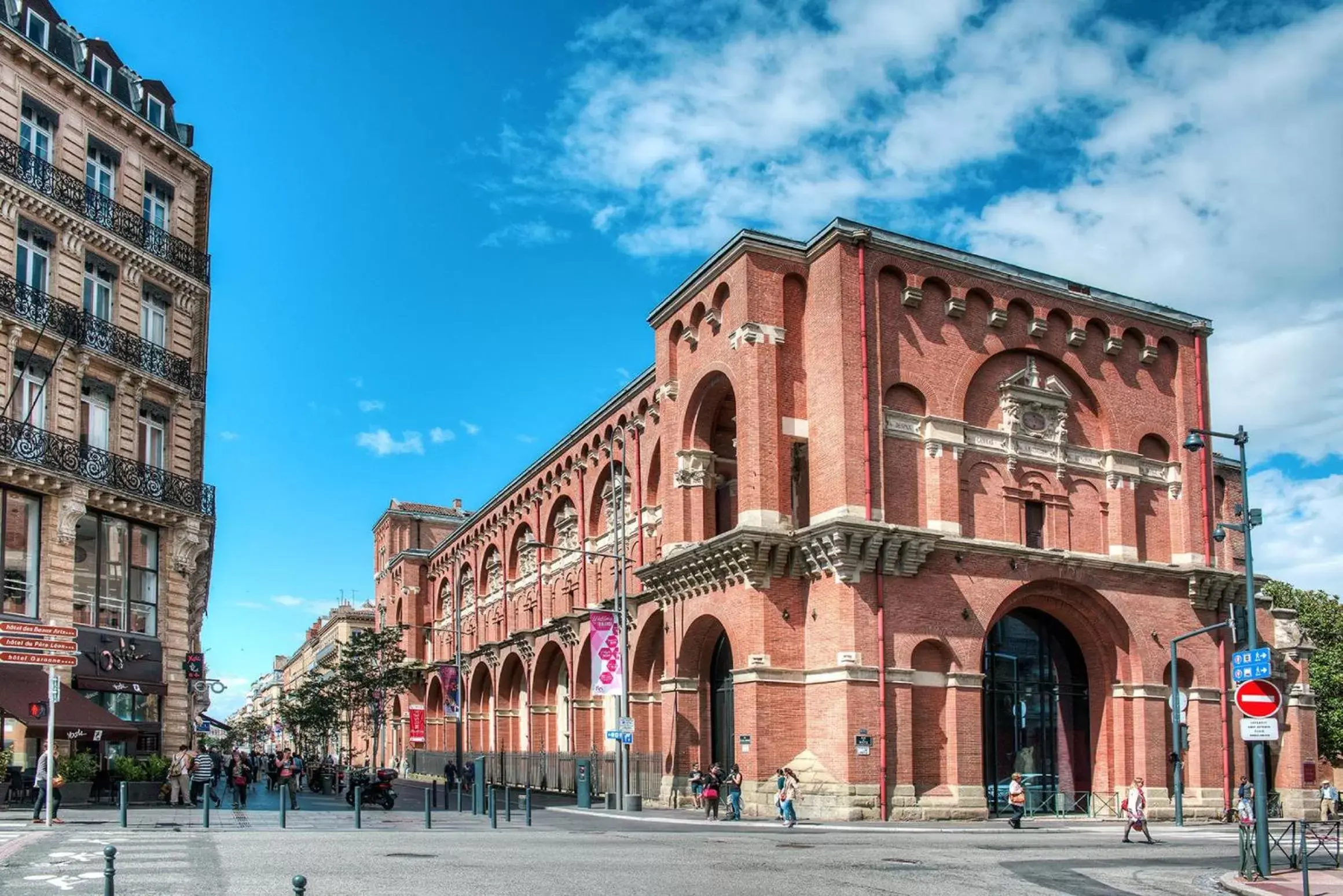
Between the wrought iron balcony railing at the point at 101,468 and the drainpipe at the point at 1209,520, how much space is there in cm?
3234

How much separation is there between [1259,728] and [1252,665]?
229 cm

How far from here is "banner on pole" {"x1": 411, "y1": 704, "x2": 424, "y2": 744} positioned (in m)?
61.3

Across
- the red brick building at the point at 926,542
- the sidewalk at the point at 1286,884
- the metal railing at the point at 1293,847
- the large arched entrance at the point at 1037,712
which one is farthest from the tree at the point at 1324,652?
the sidewalk at the point at 1286,884

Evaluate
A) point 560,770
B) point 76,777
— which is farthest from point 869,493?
point 560,770

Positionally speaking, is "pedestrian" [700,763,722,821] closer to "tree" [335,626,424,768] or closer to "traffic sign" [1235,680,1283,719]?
"traffic sign" [1235,680,1283,719]

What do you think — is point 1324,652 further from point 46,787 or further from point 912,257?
point 46,787

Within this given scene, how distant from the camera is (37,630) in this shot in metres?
27.0

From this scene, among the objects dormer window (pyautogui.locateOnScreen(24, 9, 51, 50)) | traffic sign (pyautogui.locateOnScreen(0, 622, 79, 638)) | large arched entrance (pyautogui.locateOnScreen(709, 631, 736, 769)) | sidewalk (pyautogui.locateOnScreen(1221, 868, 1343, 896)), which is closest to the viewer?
sidewalk (pyautogui.locateOnScreen(1221, 868, 1343, 896))

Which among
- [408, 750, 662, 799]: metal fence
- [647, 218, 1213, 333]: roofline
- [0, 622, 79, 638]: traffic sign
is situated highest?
[647, 218, 1213, 333]: roofline

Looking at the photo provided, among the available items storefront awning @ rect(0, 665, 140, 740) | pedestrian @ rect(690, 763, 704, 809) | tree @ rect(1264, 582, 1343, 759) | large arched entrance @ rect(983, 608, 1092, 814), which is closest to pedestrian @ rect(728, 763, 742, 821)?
pedestrian @ rect(690, 763, 704, 809)

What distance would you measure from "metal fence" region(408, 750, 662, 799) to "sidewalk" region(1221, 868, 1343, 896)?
20982 millimetres

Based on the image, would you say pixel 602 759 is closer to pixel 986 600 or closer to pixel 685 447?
pixel 685 447

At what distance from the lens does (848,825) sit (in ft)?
A: 109

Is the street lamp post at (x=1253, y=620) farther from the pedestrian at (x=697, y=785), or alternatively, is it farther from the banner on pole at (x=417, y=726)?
the banner on pole at (x=417, y=726)
